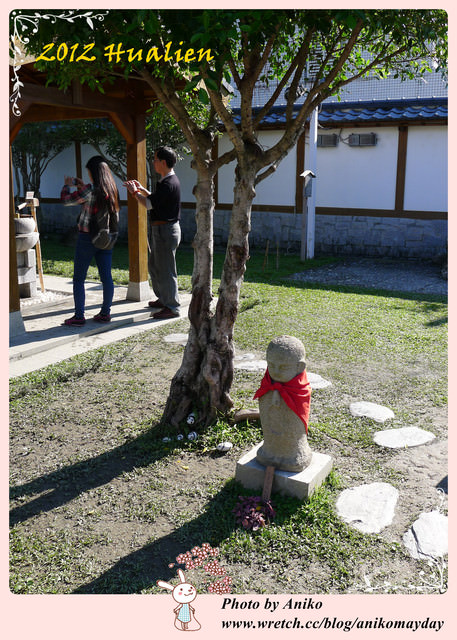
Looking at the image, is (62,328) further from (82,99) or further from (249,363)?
(82,99)

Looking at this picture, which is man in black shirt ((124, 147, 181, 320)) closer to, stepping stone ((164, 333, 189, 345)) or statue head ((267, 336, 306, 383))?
stepping stone ((164, 333, 189, 345))

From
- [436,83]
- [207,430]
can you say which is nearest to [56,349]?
[207,430]

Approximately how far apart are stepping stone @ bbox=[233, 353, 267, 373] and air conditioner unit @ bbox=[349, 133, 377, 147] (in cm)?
938

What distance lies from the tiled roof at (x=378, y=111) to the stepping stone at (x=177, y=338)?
28.4 feet

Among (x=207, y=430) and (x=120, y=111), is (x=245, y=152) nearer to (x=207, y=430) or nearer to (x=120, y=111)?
(x=207, y=430)

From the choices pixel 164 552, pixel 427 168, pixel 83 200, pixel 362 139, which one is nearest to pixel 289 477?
pixel 164 552

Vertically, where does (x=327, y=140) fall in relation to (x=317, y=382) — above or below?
above

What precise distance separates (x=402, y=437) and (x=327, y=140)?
37.3 feet

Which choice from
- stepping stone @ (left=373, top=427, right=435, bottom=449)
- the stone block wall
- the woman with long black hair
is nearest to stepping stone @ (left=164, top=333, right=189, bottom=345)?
the woman with long black hair

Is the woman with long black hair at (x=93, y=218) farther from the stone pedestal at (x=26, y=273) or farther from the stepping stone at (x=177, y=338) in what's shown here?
the stone pedestal at (x=26, y=273)

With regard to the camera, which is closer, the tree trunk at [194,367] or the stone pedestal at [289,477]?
the stone pedestal at [289,477]

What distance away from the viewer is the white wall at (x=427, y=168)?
13094 mm

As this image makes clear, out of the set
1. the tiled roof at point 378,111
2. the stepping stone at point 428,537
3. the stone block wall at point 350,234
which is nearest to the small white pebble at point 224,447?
the stepping stone at point 428,537

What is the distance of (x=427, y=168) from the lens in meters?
13.2
